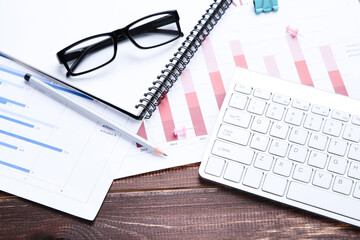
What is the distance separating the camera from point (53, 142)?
0.58 m

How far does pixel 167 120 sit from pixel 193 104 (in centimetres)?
5

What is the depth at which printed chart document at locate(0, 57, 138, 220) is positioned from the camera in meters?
0.56

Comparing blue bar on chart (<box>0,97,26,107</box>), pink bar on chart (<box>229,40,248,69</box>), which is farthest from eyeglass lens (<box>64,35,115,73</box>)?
pink bar on chart (<box>229,40,248,69</box>)

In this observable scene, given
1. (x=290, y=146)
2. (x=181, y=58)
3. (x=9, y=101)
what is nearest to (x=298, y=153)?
(x=290, y=146)

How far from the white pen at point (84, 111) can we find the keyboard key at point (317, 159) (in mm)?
224

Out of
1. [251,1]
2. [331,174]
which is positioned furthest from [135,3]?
[331,174]

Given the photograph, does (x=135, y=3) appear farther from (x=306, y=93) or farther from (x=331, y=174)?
(x=331, y=174)

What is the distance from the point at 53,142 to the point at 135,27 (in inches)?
9.5

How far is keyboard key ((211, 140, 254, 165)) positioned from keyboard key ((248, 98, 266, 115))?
6 centimetres

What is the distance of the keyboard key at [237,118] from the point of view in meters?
0.56

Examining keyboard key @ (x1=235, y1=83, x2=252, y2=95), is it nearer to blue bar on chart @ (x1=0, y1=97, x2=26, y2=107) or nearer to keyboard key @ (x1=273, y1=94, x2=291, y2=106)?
keyboard key @ (x1=273, y1=94, x2=291, y2=106)

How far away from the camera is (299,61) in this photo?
63cm

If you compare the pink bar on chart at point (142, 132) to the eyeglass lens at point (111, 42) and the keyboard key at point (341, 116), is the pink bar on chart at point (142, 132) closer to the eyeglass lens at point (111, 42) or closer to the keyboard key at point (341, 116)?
the eyeglass lens at point (111, 42)

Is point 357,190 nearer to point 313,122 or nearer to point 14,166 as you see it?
point 313,122
